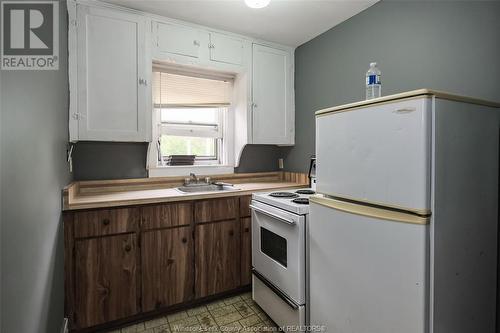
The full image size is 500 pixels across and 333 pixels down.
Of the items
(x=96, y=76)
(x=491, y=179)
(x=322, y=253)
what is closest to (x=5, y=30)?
(x=96, y=76)

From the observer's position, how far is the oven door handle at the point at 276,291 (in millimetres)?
1667

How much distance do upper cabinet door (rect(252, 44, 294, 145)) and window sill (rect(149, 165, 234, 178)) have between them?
45 cm

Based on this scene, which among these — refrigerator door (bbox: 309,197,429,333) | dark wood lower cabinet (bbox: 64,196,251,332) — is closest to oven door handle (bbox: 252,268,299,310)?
refrigerator door (bbox: 309,197,429,333)

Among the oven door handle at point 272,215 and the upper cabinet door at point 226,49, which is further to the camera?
the upper cabinet door at point 226,49

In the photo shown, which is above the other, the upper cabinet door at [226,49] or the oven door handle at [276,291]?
the upper cabinet door at [226,49]

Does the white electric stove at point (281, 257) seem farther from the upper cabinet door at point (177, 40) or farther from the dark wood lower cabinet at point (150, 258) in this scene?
the upper cabinet door at point (177, 40)

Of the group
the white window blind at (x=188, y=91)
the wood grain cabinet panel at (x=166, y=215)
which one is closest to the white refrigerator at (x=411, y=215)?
the wood grain cabinet panel at (x=166, y=215)

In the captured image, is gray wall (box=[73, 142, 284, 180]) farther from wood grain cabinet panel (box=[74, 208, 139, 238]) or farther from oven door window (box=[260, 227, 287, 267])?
oven door window (box=[260, 227, 287, 267])

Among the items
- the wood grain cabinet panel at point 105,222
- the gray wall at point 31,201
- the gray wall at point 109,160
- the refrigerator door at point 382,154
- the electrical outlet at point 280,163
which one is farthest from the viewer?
the electrical outlet at point 280,163

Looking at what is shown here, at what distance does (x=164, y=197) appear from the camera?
1.96 meters

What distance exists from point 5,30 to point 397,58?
7.14ft

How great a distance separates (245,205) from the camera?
7.49ft

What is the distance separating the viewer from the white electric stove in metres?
1.62

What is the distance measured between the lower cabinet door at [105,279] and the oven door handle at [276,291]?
→ 895 mm
